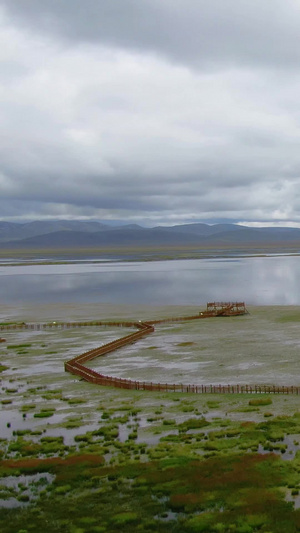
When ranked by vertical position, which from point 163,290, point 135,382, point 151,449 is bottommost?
point 151,449

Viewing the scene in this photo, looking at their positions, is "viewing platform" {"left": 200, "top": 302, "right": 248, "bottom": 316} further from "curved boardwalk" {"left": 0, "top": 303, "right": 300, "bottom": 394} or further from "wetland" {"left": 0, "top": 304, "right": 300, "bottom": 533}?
"wetland" {"left": 0, "top": 304, "right": 300, "bottom": 533}

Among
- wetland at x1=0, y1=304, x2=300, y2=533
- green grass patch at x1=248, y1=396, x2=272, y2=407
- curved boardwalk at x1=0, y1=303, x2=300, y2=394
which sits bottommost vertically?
wetland at x1=0, y1=304, x2=300, y2=533

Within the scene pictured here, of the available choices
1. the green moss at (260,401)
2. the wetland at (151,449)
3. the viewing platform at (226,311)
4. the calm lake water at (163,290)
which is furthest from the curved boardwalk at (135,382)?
the calm lake water at (163,290)

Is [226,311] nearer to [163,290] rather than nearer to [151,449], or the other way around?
[163,290]

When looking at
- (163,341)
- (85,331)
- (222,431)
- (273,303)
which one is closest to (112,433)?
(222,431)

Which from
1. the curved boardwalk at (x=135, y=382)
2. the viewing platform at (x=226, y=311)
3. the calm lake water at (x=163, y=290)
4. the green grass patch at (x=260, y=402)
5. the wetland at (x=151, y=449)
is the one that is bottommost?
the wetland at (x=151, y=449)

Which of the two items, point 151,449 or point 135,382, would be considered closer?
point 151,449

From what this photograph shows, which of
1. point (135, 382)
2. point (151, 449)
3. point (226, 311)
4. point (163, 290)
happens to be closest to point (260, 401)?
point (151, 449)

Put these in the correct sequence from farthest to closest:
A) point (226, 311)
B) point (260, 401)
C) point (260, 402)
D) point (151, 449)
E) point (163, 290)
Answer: point (163, 290), point (226, 311), point (260, 401), point (260, 402), point (151, 449)

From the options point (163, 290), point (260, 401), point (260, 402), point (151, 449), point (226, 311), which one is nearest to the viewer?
point (151, 449)

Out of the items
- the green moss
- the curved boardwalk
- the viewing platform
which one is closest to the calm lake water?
the viewing platform

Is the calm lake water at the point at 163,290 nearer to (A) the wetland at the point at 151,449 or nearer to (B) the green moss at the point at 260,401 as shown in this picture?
(A) the wetland at the point at 151,449
